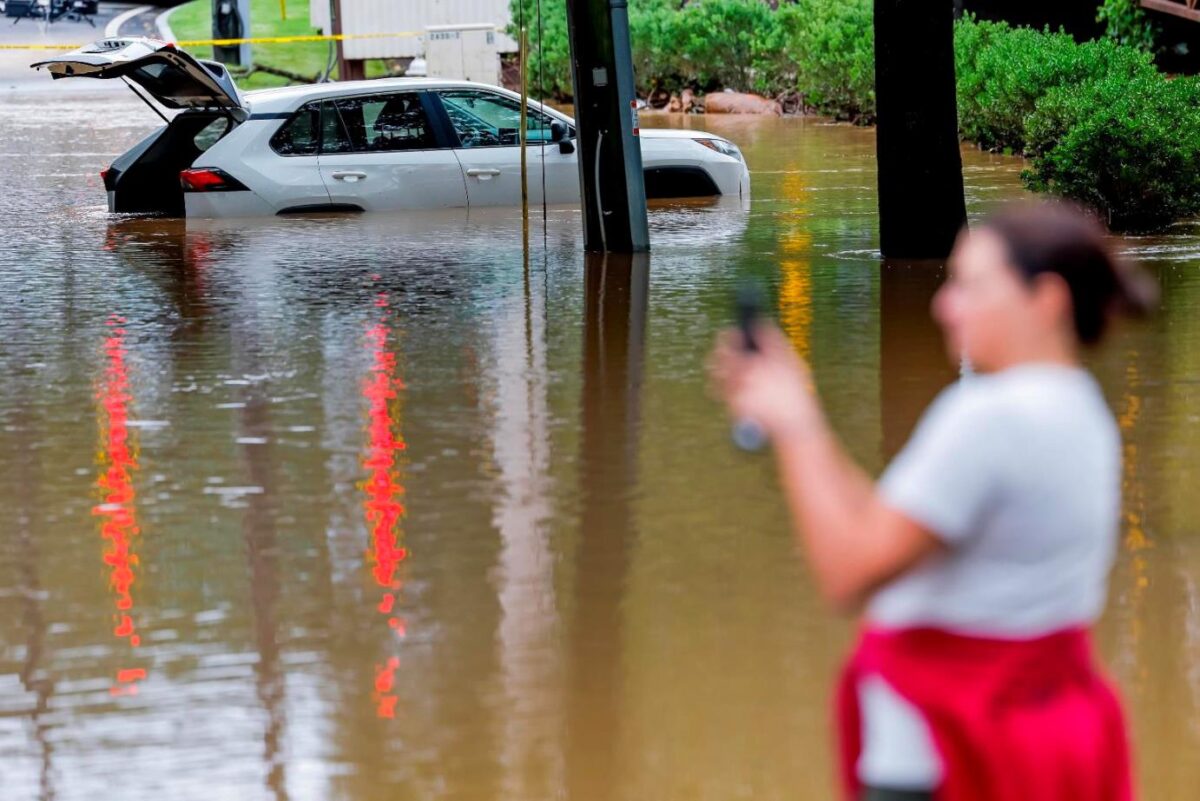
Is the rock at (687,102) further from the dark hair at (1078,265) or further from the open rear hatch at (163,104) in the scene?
the dark hair at (1078,265)

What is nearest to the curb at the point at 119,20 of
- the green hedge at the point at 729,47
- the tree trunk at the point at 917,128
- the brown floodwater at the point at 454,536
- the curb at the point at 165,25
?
the curb at the point at 165,25

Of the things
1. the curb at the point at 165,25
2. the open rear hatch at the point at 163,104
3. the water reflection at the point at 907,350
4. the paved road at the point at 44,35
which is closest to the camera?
the water reflection at the point at 907,350

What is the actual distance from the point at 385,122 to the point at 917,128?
5234mm

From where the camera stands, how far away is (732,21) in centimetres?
3541

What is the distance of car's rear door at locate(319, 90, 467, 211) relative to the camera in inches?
685

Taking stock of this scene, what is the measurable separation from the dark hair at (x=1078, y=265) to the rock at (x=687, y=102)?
32165 mm

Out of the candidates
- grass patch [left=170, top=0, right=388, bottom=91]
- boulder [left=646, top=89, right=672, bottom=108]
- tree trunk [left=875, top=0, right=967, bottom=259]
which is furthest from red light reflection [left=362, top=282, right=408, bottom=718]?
grass patch [left=170, top=0, right=388, bottom=91]

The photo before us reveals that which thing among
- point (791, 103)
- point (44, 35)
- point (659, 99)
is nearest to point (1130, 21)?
point (791, 103)

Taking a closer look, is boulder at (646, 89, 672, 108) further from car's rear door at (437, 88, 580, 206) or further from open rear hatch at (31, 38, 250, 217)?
open rear hatch at (31, 38, 250, 217)

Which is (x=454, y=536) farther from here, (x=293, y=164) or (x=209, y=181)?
(x=209, y=181)

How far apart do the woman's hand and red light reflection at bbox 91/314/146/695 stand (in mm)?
3086

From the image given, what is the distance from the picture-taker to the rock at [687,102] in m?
35.0

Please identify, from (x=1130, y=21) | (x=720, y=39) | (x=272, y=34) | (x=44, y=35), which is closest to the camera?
(x=1130, y=21)

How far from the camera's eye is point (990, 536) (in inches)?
108
